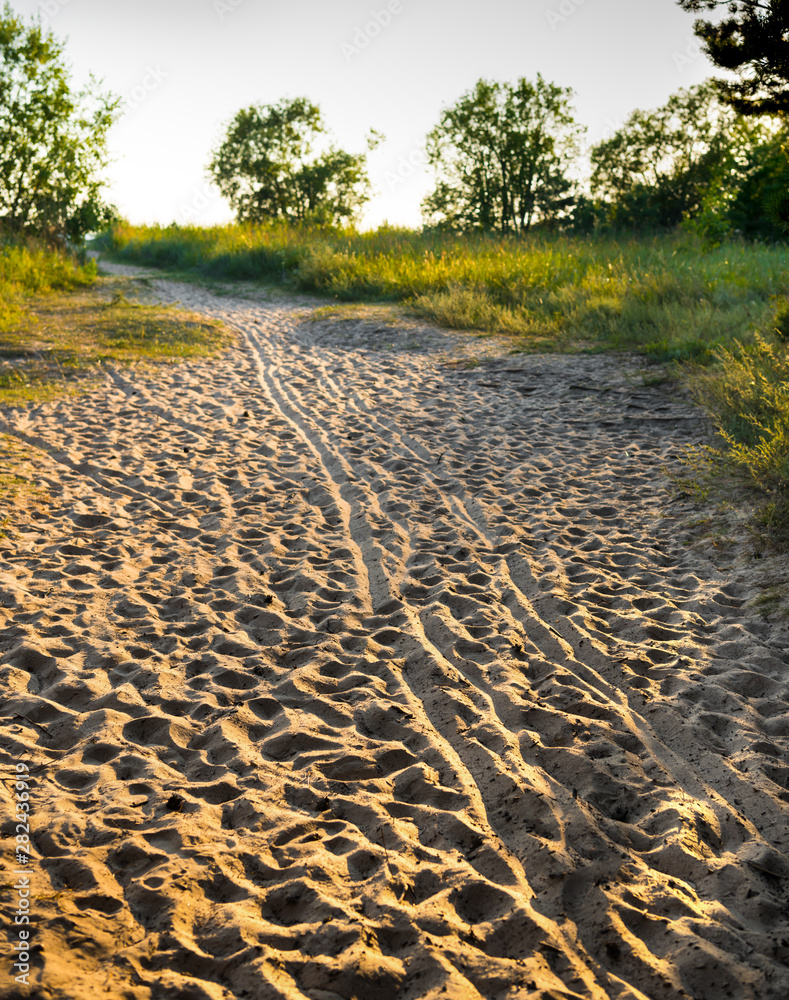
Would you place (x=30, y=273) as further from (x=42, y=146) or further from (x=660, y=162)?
(x=660, y=162)

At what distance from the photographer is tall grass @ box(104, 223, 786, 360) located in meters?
10.5

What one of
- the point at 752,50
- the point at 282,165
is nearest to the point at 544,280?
the point at 752,50

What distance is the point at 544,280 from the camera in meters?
14.0

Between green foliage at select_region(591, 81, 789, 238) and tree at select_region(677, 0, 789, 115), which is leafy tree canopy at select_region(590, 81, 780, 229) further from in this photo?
tree at select_region(677, 0, 789, 115)

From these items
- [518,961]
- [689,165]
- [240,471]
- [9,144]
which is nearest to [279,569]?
[240,471]

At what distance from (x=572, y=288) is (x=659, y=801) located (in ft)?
38.0

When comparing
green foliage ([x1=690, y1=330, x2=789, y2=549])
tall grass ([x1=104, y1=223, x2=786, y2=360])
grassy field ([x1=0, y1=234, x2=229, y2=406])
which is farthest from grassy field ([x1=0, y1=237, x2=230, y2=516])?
green foliage ([x1=690, y1=330, x2=789, y2=549])

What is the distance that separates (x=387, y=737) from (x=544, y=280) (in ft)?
40.8

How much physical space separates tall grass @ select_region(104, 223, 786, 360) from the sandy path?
5221 millimetres

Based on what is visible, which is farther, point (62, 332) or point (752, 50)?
point (62, 332)

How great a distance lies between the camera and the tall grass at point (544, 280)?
10.5m

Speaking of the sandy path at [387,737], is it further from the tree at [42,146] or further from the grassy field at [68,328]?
the tree at [42,146]

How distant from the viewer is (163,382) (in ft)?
28.9

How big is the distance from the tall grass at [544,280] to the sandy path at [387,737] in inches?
206
